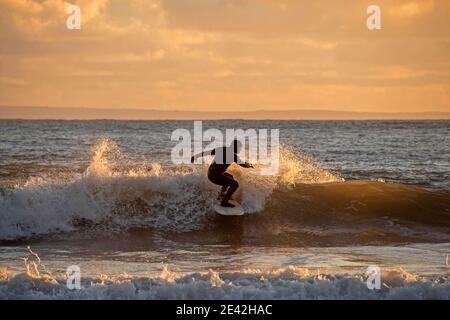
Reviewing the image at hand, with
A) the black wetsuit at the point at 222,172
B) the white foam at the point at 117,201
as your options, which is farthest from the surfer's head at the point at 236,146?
the white foam at the point at 117,201

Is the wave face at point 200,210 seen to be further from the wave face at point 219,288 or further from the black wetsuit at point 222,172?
the wave face at point 219,288

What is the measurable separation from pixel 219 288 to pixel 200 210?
24.5 feet

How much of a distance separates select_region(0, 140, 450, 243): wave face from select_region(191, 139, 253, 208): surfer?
2.00ft

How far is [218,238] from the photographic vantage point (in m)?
16.1

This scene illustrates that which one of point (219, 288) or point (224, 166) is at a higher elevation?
point (224, 166)

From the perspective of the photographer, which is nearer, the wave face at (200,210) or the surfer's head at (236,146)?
the surfer's head at (236,146)

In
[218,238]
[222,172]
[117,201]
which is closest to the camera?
[218,238]

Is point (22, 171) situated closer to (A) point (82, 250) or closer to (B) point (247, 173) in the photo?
(B) point (247, 173)

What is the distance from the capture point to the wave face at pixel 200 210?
16.5 m

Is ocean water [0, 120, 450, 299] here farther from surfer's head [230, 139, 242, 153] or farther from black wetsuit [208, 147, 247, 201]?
surfer's head [230, 139, 242, 153]

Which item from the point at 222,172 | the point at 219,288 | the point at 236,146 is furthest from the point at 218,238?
the point at 219,288

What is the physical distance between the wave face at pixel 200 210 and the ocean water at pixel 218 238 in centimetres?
3

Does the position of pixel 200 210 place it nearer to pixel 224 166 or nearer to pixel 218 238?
pixel 218 238
